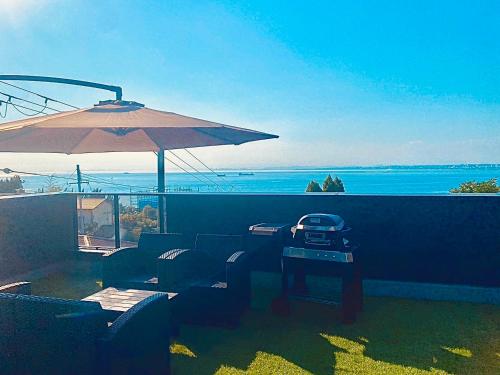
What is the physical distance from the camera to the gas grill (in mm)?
4102

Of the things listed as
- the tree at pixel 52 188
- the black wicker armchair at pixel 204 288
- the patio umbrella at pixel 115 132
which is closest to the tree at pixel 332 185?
the patio umbrella at pixel 115 132

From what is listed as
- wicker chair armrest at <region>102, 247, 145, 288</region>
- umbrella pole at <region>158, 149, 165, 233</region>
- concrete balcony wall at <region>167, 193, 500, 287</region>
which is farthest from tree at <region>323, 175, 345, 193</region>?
wicker chair armrest at <region>102, 247, 145, 288</region>

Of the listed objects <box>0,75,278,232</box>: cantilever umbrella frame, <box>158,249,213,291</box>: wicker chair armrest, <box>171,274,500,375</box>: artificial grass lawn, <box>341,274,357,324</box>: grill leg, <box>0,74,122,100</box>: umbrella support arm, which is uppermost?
<box>0,74,122,100</box>: umbrella support arm

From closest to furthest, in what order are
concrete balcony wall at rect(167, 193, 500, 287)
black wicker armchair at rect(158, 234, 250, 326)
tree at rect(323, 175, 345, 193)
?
1. black wicker armchair at rect(158, 234, 250, 326)
2. concrete balcony wall at rect(167, 193, 500, 287)
3. tree at rect(323, 175, 345, 193)

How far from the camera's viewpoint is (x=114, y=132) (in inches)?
178

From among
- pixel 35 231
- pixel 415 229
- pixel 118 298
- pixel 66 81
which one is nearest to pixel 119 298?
pixel 118 298

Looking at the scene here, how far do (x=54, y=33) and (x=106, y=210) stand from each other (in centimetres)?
578

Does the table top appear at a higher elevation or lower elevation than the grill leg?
higher

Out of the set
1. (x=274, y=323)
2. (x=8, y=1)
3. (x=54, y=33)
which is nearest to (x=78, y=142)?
(x=274, y=323)

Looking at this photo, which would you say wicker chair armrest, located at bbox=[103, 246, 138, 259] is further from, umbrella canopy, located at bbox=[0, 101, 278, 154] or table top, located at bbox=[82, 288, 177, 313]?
umbrella canopy, located at bbox=[0, 101, 278, 154]

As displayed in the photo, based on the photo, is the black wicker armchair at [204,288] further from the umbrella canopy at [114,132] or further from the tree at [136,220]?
the tree at [136,220]

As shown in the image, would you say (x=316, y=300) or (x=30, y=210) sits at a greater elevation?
(x=30, y=210)

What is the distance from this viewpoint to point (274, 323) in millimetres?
4164

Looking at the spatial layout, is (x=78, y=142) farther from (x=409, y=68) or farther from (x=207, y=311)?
(x=409, y=68)
